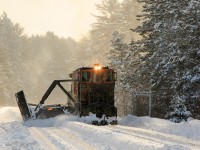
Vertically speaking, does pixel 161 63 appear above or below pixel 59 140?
above

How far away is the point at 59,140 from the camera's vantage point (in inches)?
523

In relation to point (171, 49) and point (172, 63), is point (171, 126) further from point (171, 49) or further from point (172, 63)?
point (171, 49)

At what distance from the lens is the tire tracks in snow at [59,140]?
11795 millimetres

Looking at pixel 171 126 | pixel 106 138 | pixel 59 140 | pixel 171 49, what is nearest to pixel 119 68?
pixel 171 49

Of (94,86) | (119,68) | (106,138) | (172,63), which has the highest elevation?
(119,68)

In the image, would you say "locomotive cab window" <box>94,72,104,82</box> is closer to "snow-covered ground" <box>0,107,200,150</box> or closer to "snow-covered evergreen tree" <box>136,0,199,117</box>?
"snow-covered evergreen tree" <box>136,0,199,117</box>

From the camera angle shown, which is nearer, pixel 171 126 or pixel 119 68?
pixel 171 126

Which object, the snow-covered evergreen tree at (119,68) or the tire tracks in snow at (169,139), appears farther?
the snow-covered evergreen tree at (119,68)

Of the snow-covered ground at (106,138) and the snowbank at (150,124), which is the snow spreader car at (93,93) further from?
the snow-covered ground at (106,138)

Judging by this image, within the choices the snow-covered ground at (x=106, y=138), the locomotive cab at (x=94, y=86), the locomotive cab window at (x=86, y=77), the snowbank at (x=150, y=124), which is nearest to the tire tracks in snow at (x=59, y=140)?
the snow-covered ground at (x=106, y=138)

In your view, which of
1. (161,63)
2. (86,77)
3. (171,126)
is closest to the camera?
(171,126)

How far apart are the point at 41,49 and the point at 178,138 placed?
2989 inches

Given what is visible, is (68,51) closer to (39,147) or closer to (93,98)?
(93,98)

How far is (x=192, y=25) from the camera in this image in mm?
20172
